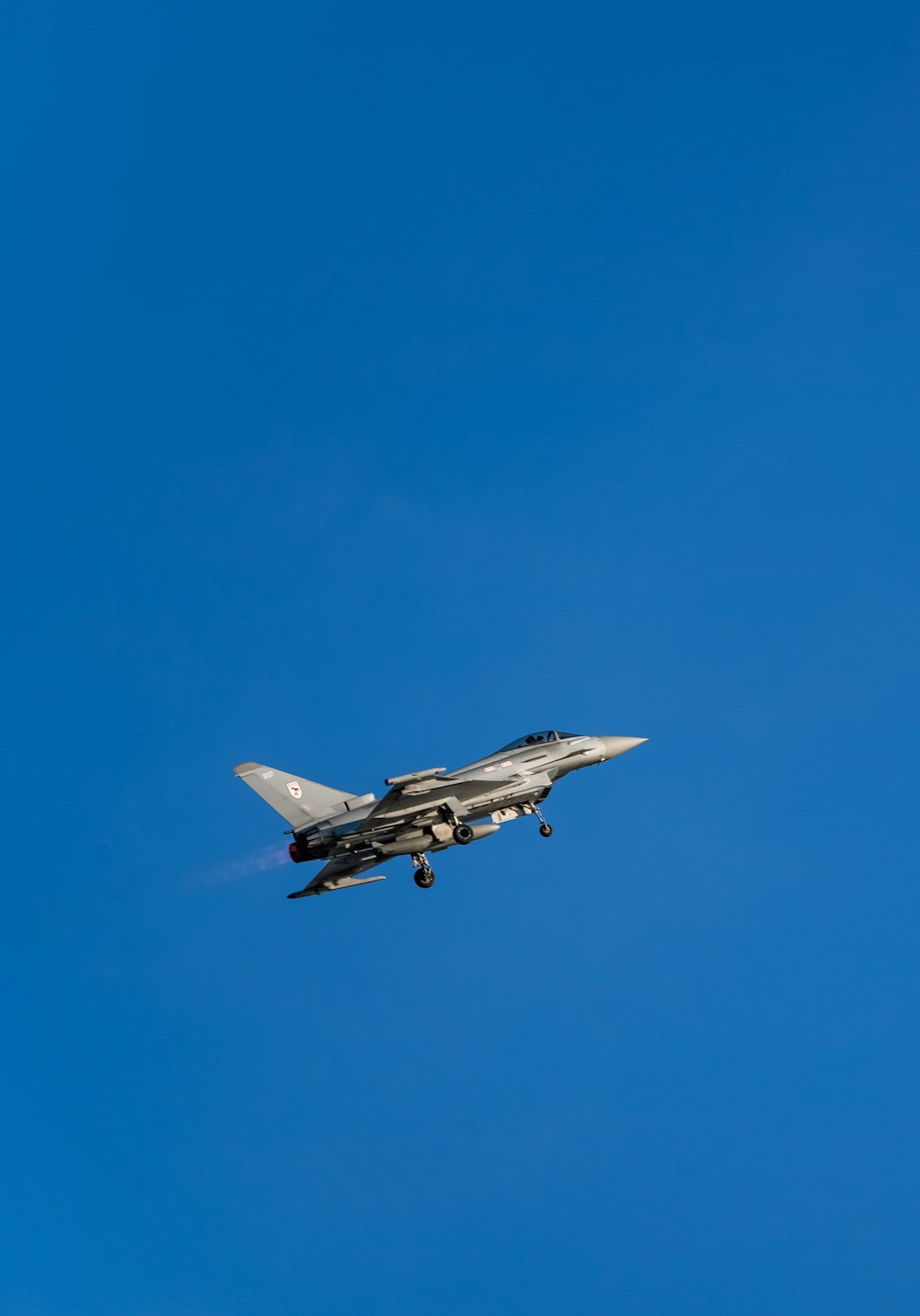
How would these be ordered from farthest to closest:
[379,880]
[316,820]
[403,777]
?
[379,880] → [316,820] → [403,777]

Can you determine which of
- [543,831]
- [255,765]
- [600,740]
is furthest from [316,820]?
[600,740]

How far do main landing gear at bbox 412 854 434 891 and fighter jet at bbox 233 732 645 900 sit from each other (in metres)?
0.03

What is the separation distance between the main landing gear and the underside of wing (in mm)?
1235

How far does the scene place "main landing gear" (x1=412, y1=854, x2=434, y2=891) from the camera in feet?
137

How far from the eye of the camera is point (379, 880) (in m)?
42.9

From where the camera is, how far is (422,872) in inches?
1650

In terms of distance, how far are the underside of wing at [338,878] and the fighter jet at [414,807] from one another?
0.03m

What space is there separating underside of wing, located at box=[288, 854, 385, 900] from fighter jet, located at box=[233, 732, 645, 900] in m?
0.03

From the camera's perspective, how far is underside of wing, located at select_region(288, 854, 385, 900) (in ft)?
138

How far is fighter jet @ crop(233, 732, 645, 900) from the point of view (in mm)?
39656

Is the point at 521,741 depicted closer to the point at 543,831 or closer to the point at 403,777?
the point at 543,831

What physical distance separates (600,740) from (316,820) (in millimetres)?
10861

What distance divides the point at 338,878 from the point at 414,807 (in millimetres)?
4628

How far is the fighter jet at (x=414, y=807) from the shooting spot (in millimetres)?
39656
